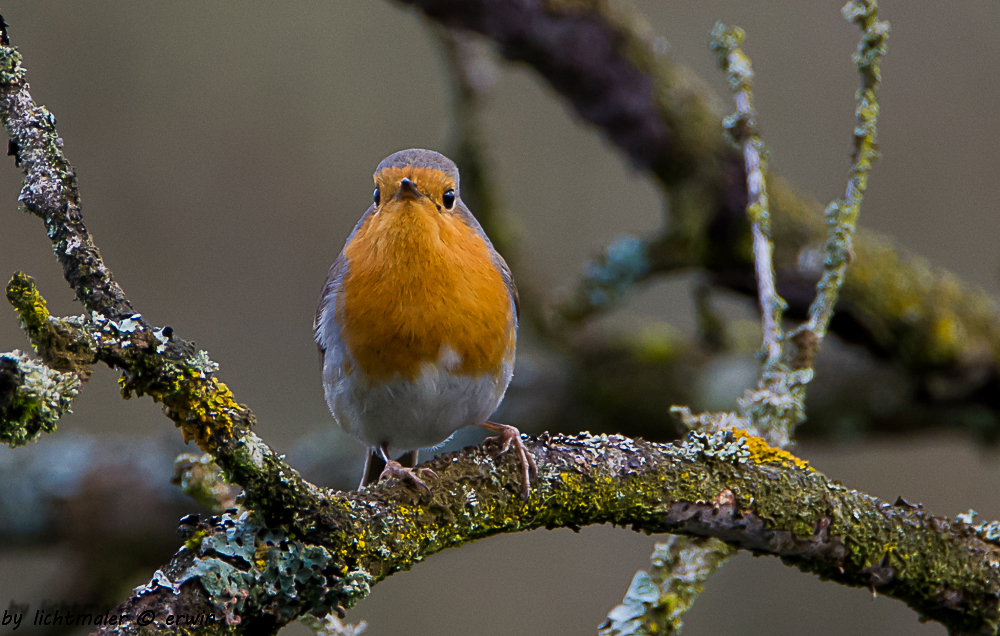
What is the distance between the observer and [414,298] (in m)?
2.62

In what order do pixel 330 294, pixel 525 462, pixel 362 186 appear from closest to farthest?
pixel 525 462 → pixel 330 294 → pixel 362 186

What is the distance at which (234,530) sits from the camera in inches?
63.5

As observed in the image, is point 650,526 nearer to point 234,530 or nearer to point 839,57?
point 234,530

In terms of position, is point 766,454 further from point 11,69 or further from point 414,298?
point 11,69

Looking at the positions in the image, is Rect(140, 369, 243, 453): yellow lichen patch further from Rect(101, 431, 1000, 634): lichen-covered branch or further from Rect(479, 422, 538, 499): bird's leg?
Rect(479, 422, 538, 499): bird's leg

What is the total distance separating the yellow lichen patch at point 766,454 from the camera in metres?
2.18

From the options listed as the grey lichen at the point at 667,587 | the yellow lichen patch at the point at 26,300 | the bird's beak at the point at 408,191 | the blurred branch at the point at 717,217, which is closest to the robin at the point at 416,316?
the bird's beak at the point at 408,191

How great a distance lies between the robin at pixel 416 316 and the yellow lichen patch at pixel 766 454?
923 mm

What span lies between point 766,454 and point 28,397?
1.68 m

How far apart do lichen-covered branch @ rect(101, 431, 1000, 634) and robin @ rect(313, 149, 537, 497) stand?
0.59 meters

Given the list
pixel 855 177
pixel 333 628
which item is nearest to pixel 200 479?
pixel 333 628

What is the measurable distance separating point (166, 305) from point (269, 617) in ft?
14.6

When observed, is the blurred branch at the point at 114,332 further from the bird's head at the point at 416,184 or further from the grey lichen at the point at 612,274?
the grey lichen at the point at 612,274

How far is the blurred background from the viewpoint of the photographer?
5.69 m
